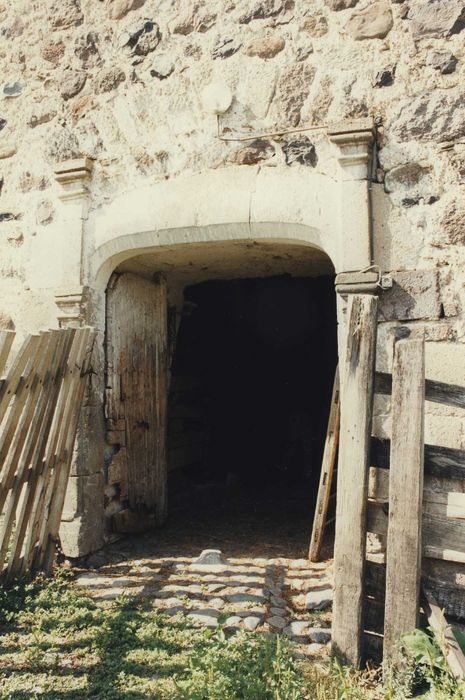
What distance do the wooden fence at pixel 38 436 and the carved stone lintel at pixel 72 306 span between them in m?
0.22

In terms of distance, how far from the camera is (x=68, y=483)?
12.7 feet

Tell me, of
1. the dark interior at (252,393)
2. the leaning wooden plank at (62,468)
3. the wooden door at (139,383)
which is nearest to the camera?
the leaning wooden plank at (62,468)

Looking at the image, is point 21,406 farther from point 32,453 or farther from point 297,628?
point 297,628

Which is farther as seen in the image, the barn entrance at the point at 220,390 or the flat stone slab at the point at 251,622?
the barn entrance at the point at 220,390

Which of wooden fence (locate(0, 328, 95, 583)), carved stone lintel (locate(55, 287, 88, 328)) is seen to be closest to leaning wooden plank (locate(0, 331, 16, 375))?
wooden fence (locate(0, 328, 95, 583))

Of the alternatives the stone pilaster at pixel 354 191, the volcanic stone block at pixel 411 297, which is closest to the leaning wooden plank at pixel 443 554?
the volcanic stone block at pixel 411 297

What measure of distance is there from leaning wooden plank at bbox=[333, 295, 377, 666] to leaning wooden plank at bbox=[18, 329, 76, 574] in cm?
172

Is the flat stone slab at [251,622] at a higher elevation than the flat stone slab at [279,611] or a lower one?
higher

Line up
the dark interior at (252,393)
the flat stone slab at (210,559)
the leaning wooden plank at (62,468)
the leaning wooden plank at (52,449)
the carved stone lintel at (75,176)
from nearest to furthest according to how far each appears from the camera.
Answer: the leaning wooden plank at (52,449) → the leaning wooden plank at (62,468) → the flat stone slab at (210,559) → the carved stone lintel at (75,176) → the dark interior at (252,393)

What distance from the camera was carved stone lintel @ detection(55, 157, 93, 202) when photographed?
3967 millimetres

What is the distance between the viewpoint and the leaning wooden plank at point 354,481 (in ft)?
8.11

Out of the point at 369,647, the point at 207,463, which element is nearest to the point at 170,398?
the point at 207,463

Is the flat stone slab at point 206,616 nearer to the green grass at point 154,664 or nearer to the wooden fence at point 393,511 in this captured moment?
the green grass at point 154,664

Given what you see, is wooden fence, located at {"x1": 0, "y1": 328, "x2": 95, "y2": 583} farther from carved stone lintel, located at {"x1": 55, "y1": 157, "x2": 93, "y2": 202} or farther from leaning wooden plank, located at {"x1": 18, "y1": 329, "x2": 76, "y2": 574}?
carved stone lintel, located at {"x1": 55, "y1": 157, "x2": 93, "y2": 202}
